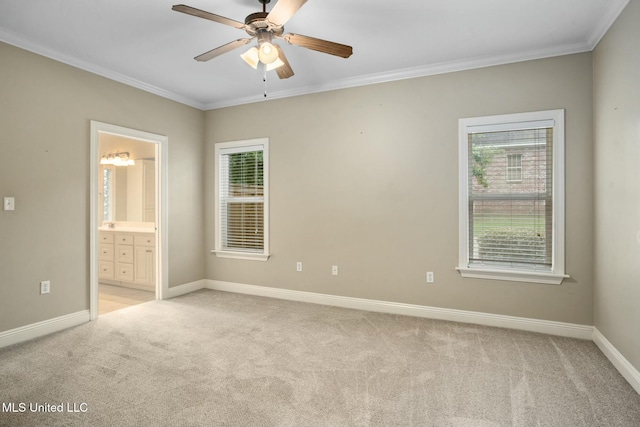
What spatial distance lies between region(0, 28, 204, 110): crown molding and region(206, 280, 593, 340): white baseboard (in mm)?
2639

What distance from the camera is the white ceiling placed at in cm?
261

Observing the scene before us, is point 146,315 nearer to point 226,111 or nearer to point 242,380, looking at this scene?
point 242,380

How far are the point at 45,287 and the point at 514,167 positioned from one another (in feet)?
15.2

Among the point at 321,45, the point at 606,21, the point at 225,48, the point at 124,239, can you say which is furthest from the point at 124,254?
the point at 606,21

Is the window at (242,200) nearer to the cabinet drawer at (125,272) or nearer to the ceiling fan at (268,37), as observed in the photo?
the cabinet drawer at (125,272)

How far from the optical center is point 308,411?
207 centimetres

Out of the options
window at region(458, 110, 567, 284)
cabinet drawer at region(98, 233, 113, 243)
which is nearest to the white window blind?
window at region(458, 110, 567, 284)

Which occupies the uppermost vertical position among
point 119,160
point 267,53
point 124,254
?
point 267,53

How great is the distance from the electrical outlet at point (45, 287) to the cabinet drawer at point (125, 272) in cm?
187

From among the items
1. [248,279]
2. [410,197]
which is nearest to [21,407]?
[248,279]

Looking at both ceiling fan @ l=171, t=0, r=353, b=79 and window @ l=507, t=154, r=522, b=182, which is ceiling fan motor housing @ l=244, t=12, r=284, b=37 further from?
window @ l=507, t=154, r=522, b=182

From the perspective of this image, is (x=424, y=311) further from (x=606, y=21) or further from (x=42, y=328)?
(x=42, y=328)

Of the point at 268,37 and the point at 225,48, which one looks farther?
the point at 225,48

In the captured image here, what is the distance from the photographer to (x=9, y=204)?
3043 mm
